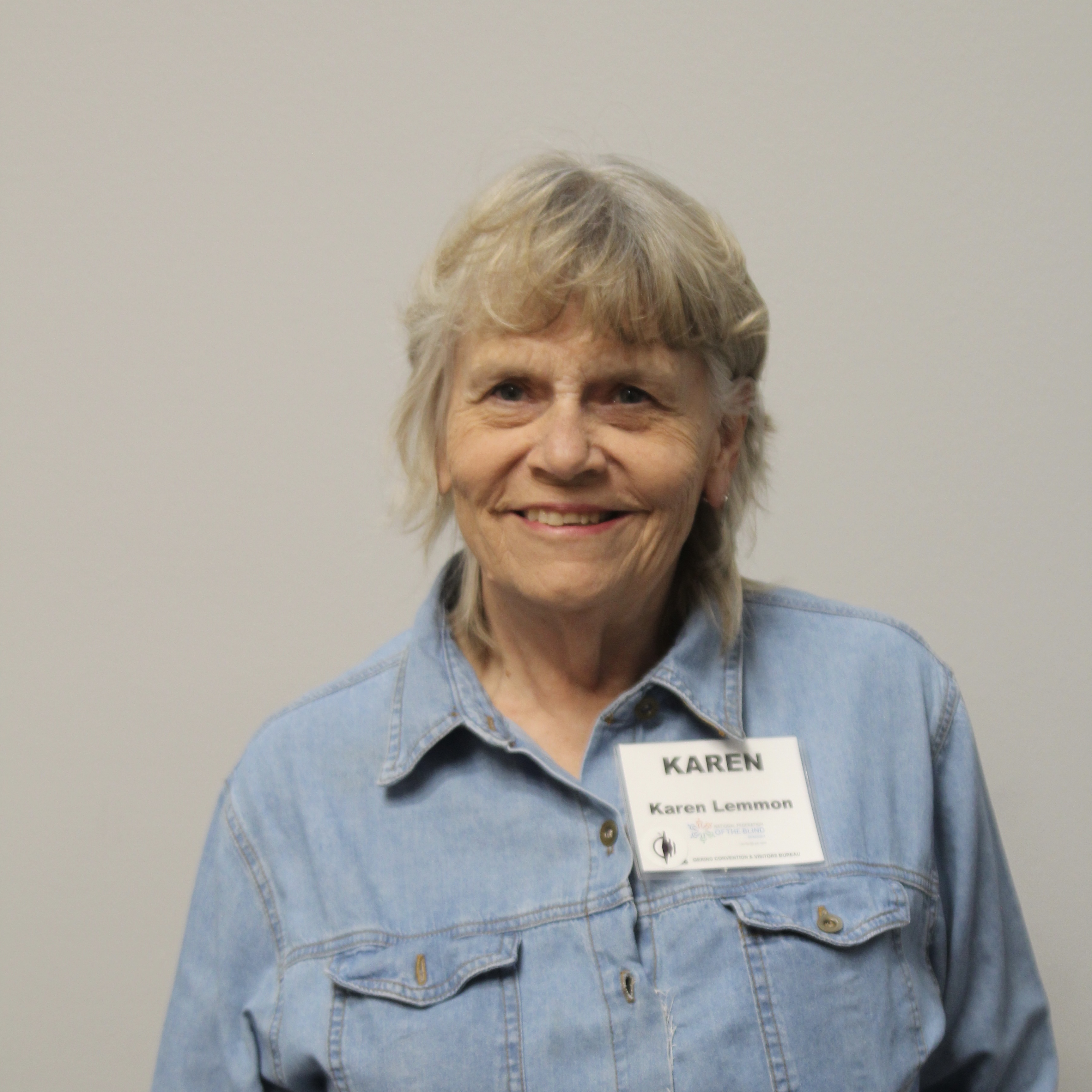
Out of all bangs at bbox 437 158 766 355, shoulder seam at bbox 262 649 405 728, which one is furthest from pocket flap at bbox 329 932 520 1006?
bangs at bbox 437 158 766 355

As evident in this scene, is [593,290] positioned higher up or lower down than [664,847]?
higher up

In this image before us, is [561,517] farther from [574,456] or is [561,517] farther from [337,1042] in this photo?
[337,1042]

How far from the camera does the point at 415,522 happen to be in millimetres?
1763

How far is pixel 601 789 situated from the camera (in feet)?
5.04

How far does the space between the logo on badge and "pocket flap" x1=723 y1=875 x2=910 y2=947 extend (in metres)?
0.08

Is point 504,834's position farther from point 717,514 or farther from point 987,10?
point 987,10

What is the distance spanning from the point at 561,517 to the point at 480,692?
0.27 metres

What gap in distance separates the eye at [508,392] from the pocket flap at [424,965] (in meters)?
0.61

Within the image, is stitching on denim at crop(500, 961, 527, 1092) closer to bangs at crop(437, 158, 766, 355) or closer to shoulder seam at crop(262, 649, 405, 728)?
shoulder seam at crop(262, 649, 405, 728)

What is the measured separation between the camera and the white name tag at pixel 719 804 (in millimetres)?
1504

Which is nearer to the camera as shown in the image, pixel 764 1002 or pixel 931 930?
pixel 764 1002

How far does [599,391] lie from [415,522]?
0.41 m

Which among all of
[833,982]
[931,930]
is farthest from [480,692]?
[931,930]

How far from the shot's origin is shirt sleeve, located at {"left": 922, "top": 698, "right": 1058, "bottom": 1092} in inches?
64.4
